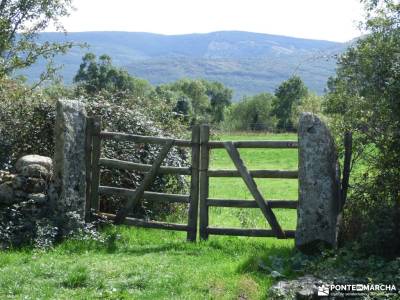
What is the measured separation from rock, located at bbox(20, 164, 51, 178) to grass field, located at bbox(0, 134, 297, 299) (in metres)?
1.66

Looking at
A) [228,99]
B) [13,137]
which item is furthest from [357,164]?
[228,99]

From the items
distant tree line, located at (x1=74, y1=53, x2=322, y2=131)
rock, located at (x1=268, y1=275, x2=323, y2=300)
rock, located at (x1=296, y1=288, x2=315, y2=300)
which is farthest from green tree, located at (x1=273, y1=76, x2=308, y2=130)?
rock, located at (x1=296, y1=288, x2=315, y2=300)

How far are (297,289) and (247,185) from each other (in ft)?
12.3

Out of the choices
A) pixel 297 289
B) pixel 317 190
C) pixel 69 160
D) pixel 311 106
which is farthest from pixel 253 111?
pixel 297 289

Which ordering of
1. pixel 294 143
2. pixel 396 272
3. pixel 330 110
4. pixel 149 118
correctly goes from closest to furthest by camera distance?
1. pixel 396 272
2. pixel 294 143
3. pixel 330 110
4. pixel 149 118

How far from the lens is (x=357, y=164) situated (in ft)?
34.3

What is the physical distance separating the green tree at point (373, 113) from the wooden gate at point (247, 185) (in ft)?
3.80

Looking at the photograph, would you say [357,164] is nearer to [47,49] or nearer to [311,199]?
[311,199]

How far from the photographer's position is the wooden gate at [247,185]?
397 inches

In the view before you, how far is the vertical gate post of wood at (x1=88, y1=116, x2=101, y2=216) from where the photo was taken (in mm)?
11398

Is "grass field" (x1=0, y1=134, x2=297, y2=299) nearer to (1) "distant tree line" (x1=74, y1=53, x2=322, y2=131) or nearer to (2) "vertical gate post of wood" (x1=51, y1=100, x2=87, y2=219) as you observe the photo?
(2) "vertical gate post of wood" (x1=51, y1=100, x2=87, y2=219)

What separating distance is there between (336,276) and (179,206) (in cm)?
679

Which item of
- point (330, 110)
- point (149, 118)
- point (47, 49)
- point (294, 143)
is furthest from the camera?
point (47, 49)

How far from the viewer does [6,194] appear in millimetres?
10680
